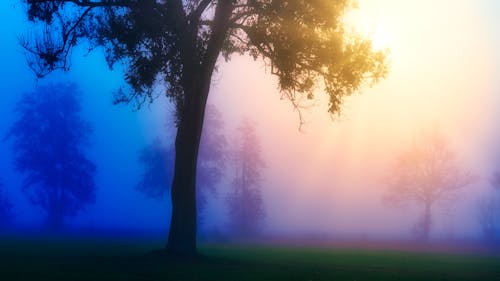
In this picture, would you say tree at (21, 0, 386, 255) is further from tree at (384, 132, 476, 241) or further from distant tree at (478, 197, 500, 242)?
distant tree at (478, 197, 500, 242)

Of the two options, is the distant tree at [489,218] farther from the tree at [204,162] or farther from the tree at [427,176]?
the tree at [204,162]

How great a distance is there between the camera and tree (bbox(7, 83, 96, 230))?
59844 mm

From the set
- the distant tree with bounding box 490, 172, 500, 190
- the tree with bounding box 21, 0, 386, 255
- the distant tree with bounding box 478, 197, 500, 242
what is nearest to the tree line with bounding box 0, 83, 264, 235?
the distant tree with bounding box 478, 197, 500, 242

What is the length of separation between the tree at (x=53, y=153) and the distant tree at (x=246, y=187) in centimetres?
1638

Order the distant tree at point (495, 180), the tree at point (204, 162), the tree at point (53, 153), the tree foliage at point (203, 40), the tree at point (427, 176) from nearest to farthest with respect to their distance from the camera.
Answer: the tree foliage at point (203, 40) → the tree at point (53, 153) → the tree at point (427, 176) → the tree at point (204, 162) → the distant tree at point (495, 180)

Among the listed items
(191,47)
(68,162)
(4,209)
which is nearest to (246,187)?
(68,162)

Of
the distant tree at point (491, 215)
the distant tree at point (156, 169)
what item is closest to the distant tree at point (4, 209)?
the distant tree at point (156, 169)

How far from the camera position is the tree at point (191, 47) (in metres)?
22.5

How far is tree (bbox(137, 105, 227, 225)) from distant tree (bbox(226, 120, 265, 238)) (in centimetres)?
271

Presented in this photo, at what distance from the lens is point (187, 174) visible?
2508 centimetres

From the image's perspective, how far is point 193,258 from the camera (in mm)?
23938

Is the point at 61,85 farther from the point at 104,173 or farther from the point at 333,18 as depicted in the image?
the point at 104,173

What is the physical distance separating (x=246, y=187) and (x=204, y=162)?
5.74 m

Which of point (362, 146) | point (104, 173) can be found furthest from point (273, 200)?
point (104, 173)
